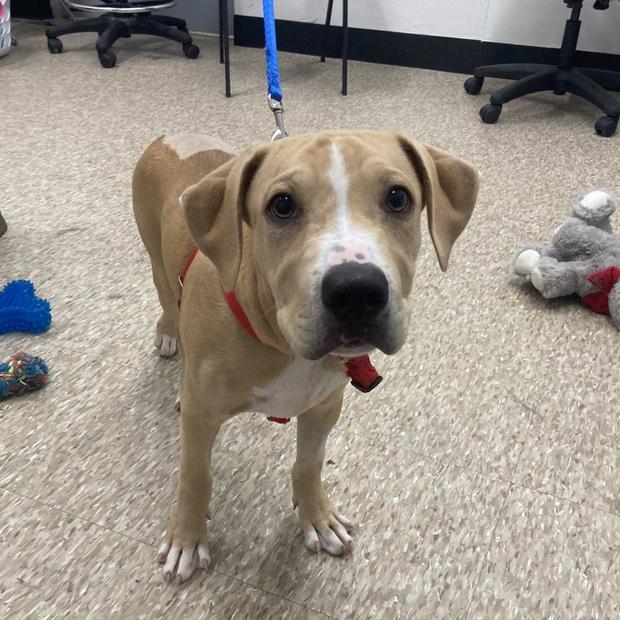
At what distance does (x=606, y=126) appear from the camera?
314 centimetres

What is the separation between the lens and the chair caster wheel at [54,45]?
4.14 m

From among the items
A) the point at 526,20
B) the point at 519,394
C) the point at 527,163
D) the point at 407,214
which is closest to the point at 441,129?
the point at 527,163

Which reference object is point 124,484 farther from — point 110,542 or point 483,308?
point 483,308

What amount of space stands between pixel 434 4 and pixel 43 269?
3.03 metres

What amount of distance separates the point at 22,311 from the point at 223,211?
93cm

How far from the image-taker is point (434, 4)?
3979 millimetres

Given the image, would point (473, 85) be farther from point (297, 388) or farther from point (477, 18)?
point (297, 388)

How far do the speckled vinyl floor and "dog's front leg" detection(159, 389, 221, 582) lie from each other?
0.03 m

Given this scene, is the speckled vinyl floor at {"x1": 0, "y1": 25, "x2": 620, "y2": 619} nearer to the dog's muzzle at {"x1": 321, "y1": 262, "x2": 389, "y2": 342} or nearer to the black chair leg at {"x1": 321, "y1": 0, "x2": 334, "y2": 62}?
the dog's muzzle at {"x1": 321, "y1": 262, "x2": 389, "y2": 342}

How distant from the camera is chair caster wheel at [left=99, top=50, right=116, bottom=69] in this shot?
3926 millimetres

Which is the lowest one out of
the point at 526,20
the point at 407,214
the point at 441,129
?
the point at 441,129

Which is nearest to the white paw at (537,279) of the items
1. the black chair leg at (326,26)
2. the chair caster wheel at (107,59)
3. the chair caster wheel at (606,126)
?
the chair caster wheel at (606,126)

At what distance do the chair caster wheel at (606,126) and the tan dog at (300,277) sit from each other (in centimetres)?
247

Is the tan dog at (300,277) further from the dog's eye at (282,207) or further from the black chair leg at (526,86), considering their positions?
the black chair leg at (526,86)
